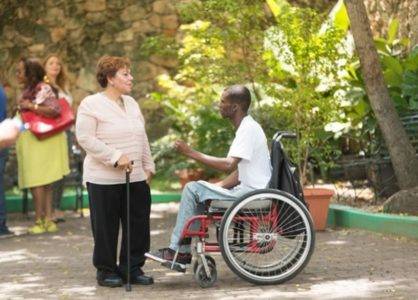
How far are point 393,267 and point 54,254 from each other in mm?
3166

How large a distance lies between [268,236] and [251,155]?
599 millimetres

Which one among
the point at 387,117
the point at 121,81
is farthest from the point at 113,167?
the point at 387,117

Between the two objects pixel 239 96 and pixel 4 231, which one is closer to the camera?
pixel 239 96

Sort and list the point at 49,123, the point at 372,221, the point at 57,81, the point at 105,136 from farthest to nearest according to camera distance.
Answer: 1. the point at 57,81
2. the point at 49,123
3. the point at 372,221
4. the point at 105,136

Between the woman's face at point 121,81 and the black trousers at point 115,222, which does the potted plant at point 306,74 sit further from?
the woman's face at point 121,81

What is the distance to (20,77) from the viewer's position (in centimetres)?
1018

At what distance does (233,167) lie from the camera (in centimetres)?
696

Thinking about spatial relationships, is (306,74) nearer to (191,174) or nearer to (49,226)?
(49,226)

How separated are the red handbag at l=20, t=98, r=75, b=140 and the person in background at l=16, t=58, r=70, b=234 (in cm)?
7

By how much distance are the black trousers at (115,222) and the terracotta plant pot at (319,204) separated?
290 centimetres

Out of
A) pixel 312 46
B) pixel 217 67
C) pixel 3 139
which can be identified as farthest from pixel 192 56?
pixel 3 139

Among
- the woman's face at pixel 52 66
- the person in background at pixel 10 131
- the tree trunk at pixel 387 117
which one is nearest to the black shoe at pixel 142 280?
the person in background at pixel 10 131

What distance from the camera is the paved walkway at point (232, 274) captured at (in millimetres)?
6629

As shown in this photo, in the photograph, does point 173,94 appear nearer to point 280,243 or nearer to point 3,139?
point 280,243
